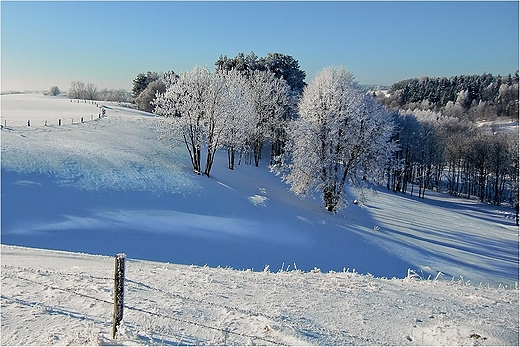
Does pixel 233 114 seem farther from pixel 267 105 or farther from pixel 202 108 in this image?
pixel 267 105

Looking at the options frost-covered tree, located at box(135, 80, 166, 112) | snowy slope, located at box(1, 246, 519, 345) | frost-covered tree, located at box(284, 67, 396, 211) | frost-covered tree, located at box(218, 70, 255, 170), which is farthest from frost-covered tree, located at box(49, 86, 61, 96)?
snowy slope, located at box(1, 246, 519, 345)

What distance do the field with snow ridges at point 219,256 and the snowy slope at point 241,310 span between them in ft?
0.13

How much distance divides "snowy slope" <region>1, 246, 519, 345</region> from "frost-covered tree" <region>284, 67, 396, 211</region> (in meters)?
17.6

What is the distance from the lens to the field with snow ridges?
251 inches

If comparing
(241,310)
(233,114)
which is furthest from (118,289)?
(233,114)

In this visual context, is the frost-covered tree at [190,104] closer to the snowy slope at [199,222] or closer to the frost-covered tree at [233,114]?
the frost-covered tree at [233,114]

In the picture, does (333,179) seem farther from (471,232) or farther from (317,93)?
(471,232)

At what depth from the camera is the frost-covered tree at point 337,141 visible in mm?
26875

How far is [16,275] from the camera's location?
28.1 feet

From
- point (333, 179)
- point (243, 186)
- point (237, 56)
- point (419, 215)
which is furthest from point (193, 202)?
point (237, 56)

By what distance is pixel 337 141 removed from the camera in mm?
27000

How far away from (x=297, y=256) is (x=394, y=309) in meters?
10.8

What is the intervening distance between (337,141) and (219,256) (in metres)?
14.1

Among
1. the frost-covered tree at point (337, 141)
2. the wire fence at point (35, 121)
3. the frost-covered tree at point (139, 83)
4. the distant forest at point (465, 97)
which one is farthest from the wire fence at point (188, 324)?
the distant forest at point (465, 97)
